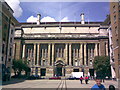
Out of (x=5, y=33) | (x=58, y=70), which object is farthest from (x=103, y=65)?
(x=5, y=33)

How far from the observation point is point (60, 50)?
70625 millimetres

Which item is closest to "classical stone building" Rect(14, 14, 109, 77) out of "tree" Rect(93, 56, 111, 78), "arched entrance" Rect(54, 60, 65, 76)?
"arched entrance" Rect(54, 60, 65, 76)

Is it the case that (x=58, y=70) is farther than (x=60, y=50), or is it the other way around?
(x=60, y=50)

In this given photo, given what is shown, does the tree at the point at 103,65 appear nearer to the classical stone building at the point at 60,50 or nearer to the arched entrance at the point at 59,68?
the classical stone building at the point at 60,50

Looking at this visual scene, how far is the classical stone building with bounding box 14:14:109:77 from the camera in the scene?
66812mm

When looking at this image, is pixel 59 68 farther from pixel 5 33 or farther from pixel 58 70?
pixel 5 33

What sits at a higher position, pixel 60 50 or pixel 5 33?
pixel 5 33

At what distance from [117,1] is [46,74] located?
39596mm

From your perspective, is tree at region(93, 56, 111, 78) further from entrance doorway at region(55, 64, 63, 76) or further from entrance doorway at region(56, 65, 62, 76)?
entrance doorway at region(56, 65, 62, 76)

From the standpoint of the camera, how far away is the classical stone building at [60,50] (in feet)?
219

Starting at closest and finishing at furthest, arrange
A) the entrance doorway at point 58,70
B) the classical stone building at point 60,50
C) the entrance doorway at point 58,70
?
1. the classical stone building at point 60,50
2. the entrance doorway at point 58,70
3. the entrance doorway at point 58,70

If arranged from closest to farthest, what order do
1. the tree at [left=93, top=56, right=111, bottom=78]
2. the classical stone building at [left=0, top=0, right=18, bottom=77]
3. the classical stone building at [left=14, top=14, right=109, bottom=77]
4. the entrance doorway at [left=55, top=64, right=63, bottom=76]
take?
the classical stone building at [left=0, top=0, right=18, bottom=77] → the tree at [left=93, top=56, right=111, bottom=78] → the classical stone building at [left=14, top=14, right=109, bottom=77] → the entrance doorway at [left=55, top=64, right=63, bottom=76]

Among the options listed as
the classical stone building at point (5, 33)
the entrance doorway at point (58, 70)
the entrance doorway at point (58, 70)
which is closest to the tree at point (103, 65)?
the entrance doorway at point (58, 70)

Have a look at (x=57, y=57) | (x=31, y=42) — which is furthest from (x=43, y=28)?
(x=57, y=57)
